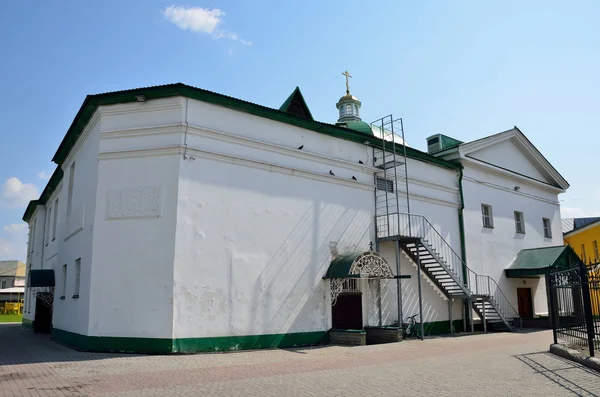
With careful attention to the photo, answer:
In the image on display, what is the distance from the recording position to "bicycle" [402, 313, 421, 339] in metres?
16.5

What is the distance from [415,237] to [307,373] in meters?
8.32

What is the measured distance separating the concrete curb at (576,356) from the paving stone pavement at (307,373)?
197mm

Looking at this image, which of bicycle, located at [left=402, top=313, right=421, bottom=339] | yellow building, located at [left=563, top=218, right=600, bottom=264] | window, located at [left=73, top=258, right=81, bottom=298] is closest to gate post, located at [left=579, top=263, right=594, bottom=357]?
bicycle, located at [left=402, top=313, right=421, bottom=339]

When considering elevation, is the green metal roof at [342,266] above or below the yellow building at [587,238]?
below

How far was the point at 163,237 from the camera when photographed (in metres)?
12.9

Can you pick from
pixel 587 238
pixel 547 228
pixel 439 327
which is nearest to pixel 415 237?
pixel 439 327

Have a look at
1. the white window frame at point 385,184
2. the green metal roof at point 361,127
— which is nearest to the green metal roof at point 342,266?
the white window frame at point 385,184

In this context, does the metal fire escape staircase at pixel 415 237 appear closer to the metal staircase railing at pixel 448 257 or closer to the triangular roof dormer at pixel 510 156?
the metal staircase railing at pixel 448 257

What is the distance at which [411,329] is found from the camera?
16.7 meters

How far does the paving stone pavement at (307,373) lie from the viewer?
803cm

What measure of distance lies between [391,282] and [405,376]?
26.1ft

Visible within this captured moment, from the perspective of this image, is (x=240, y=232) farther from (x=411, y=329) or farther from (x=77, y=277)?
(x=411, y=329)

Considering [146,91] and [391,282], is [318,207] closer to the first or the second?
[391,282]

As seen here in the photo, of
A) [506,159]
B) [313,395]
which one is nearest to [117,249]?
[313,395]
